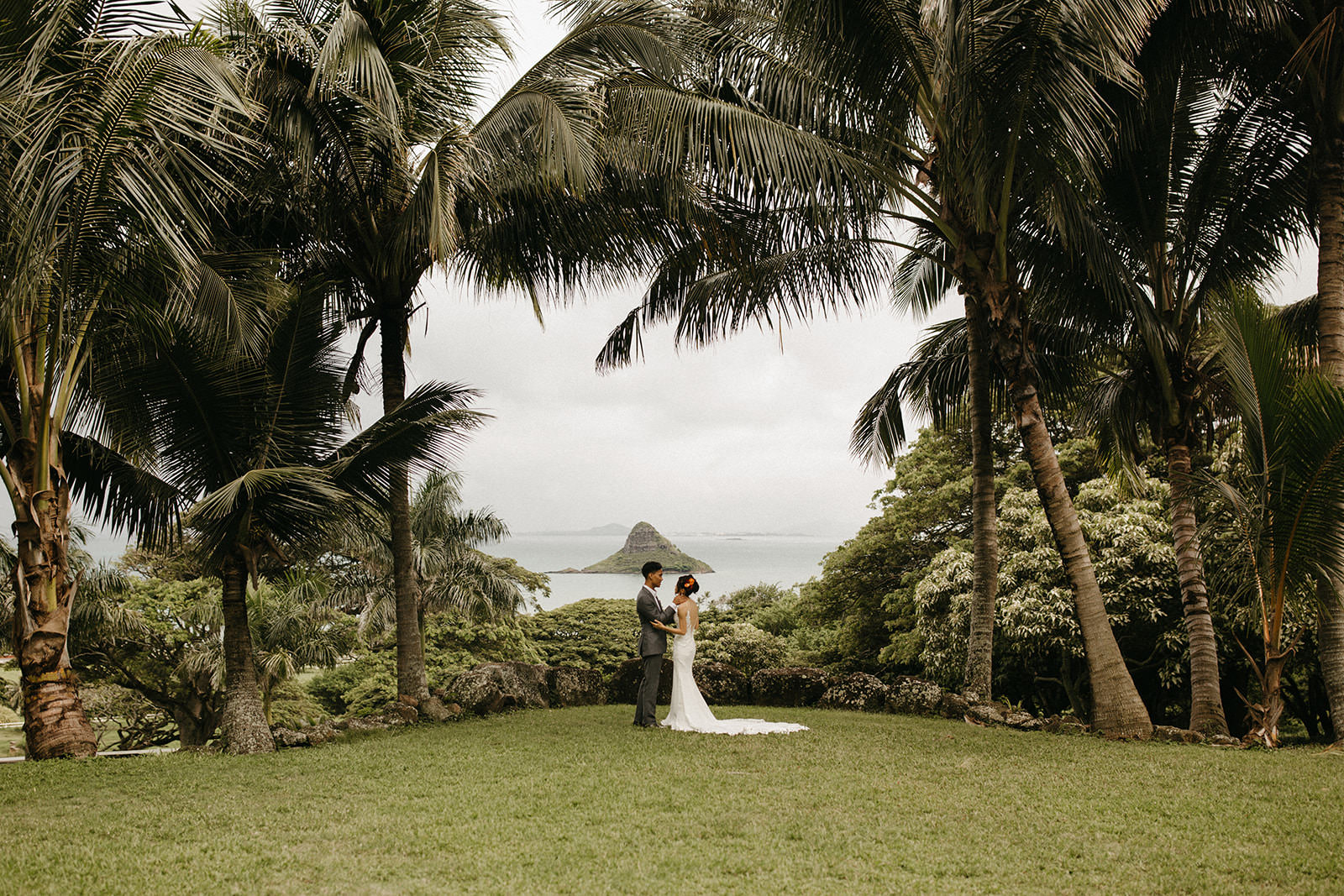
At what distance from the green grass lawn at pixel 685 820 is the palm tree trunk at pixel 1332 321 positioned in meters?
1.27

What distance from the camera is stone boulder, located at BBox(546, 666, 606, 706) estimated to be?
1161 cm

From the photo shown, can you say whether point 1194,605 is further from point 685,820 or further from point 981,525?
point 685,820

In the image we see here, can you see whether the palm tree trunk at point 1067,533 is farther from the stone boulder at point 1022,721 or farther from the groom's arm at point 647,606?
the groom's arm at point 647,606

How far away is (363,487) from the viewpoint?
8.73 metres

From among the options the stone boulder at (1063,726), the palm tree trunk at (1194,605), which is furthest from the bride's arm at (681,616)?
the palm tree trunk at (1194,605)

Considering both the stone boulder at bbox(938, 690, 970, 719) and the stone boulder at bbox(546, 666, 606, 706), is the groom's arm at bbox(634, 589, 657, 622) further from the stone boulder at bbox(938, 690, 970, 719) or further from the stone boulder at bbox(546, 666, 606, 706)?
the stone boulder at bbox(938, 690, 970, 719)

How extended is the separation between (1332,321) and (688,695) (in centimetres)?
754

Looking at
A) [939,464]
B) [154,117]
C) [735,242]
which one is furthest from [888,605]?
[154,117]

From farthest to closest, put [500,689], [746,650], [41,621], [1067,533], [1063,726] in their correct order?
1. [746,650]
2. [500,689]
3. [1063,726]
4. [1067,533]
5. [41,621]

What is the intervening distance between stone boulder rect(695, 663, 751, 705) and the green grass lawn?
15.5 feet

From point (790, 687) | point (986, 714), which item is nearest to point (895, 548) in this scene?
point (790, 687)

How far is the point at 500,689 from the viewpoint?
1055cm

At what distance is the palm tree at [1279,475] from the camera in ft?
24.2

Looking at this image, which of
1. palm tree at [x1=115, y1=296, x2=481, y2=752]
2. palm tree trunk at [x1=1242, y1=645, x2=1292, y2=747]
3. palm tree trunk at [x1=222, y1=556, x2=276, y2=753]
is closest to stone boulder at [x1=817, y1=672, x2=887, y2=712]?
palm tree trunk at [x1=1242, y1=645, x2=1292, y2=747]
